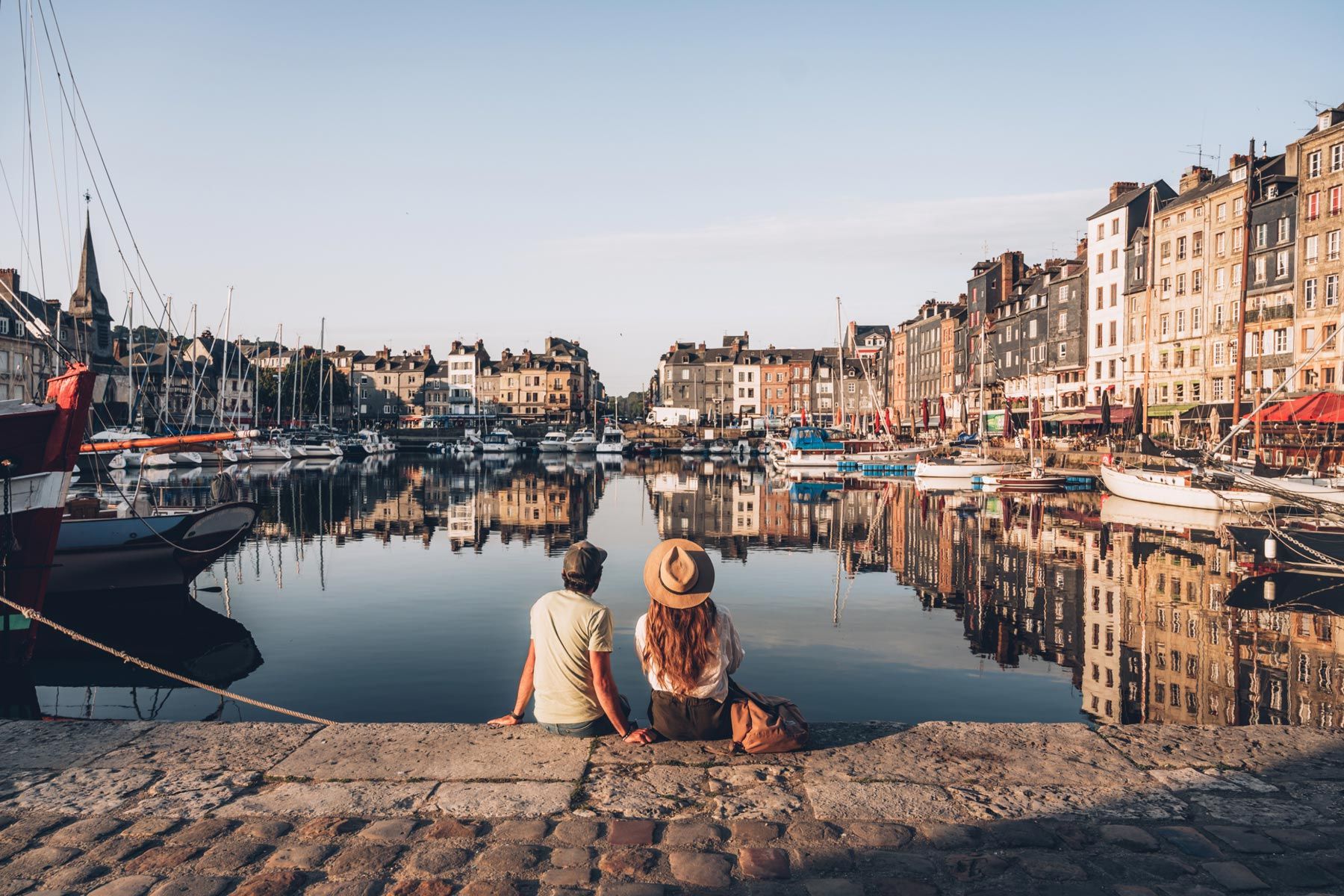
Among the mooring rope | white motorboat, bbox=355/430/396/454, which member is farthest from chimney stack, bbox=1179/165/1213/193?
white motorboat, bbox=355/430/396/454

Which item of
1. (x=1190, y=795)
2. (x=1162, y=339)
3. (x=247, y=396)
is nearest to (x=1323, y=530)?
(x=1190, y=795)

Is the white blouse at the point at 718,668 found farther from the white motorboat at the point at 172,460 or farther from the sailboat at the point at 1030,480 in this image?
the white motorboat at the point at 172,460

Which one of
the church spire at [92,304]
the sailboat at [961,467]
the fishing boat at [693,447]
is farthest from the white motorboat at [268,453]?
the sailboat at [961,467]

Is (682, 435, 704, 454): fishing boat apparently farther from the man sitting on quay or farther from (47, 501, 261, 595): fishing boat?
the man sitting on quay

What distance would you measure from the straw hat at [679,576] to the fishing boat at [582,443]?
114 m

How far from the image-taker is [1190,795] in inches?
244

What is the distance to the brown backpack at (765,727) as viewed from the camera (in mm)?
6891

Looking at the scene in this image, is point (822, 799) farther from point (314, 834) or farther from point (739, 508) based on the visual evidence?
point (739, 508)

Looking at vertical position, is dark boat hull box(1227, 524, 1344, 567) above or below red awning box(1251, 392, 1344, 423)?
below

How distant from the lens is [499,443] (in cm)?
12044

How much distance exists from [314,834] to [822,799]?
295cm

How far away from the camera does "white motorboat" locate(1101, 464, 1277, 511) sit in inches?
1487

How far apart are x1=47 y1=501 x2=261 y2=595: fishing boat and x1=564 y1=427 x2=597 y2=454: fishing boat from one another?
327 feet

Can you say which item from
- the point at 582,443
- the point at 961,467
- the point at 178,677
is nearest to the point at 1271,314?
the point at 961,467
